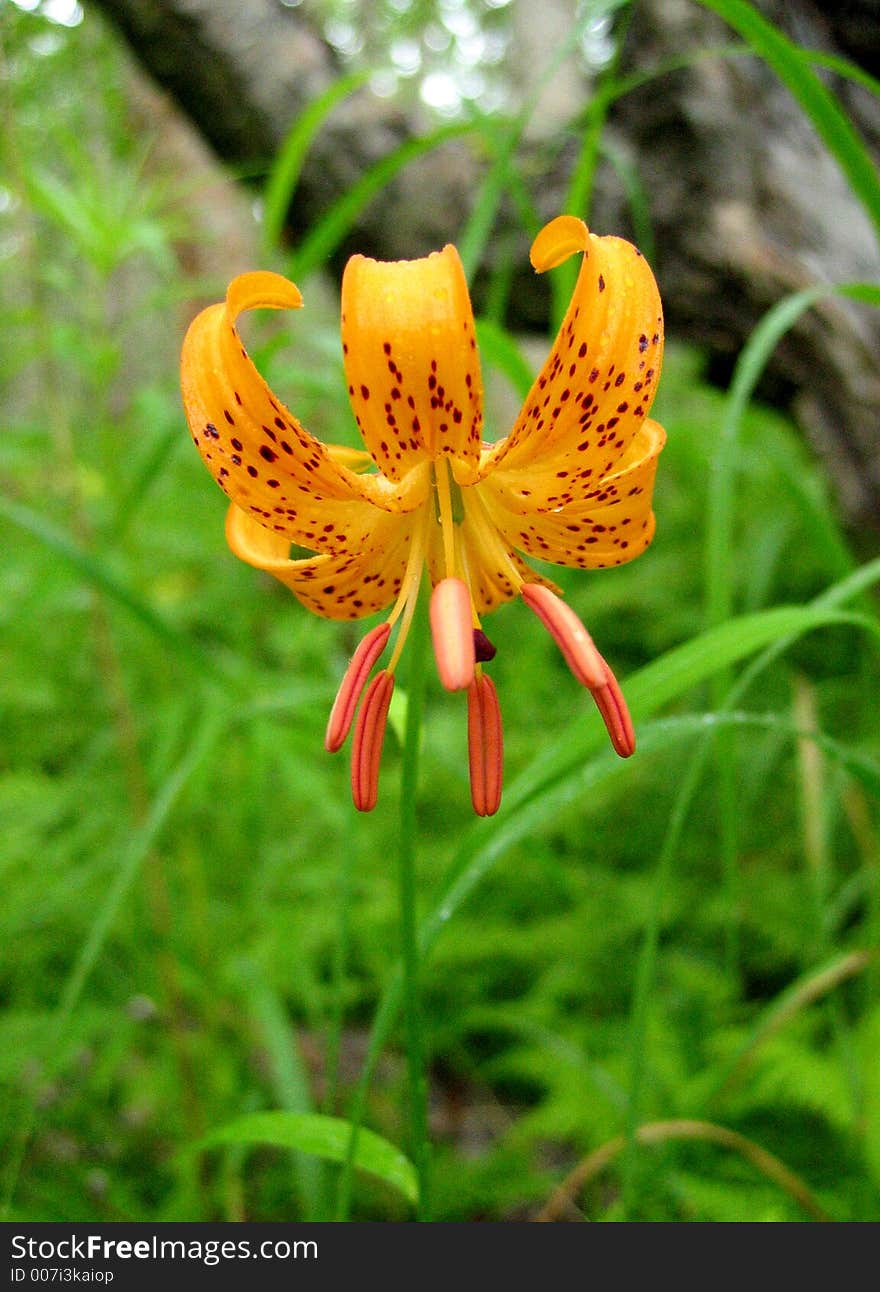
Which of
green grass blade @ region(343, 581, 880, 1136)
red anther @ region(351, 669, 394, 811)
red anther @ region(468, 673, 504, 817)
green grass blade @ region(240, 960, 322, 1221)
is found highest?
red anther @ region(351, 669, 394, 811)

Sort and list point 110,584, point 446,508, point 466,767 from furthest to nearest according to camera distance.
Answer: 1. point 466,767
2. point 110,584
3. point 446,508

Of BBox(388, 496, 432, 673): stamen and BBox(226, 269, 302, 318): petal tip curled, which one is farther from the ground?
BBox(226, 269, 302, 318): petal tip curled

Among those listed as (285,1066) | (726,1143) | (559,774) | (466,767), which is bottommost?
(726,1143)

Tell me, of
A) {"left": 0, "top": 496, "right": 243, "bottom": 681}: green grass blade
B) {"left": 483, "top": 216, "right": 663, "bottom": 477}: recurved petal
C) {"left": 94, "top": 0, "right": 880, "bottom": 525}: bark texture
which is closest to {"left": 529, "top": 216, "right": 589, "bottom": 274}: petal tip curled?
{"left": 483, "top": 216, "right": 663, "bottom": 477}: recurved petal

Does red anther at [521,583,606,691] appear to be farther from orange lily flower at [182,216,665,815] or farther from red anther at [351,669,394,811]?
red anther at [351,669,394,811]

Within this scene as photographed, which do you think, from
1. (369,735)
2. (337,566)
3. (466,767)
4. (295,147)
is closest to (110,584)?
(337,566)

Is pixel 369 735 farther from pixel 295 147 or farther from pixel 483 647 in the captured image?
pixel 295 147

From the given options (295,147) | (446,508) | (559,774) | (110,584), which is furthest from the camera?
(295,147)

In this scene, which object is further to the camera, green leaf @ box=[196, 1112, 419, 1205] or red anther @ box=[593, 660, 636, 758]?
green leaf @ box=[196, 1112, 419, 1205]

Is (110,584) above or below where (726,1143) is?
above
